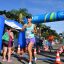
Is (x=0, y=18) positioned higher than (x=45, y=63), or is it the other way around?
(x=0, y=18)

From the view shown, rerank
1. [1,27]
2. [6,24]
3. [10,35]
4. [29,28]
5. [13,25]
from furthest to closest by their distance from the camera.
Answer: [13,25] < [6,24] < [1,27] < [10,35] < [29,28]

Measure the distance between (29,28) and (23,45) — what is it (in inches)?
262

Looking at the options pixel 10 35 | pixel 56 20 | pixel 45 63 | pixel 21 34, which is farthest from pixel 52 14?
pixel 45 63

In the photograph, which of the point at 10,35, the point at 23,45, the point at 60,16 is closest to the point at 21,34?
the point at 23,45

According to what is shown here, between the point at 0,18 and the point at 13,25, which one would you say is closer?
the point at 0,18

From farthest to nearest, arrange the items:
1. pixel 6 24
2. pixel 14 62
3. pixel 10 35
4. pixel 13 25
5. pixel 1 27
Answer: pixel 13 25, pixel 6 24, pixel 1 27, pixel 10 35, pixel 14 62

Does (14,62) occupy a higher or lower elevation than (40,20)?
lower

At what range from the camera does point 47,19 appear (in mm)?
15602

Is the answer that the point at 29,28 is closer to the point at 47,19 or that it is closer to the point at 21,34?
the point at 47,19

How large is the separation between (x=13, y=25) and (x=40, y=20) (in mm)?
2270

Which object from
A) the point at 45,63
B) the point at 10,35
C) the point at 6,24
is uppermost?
the point at 6,24

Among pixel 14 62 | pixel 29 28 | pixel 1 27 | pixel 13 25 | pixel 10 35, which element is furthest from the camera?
pixel 13 25

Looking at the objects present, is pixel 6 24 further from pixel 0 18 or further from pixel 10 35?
pixel 10 35

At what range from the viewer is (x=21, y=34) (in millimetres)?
17141
